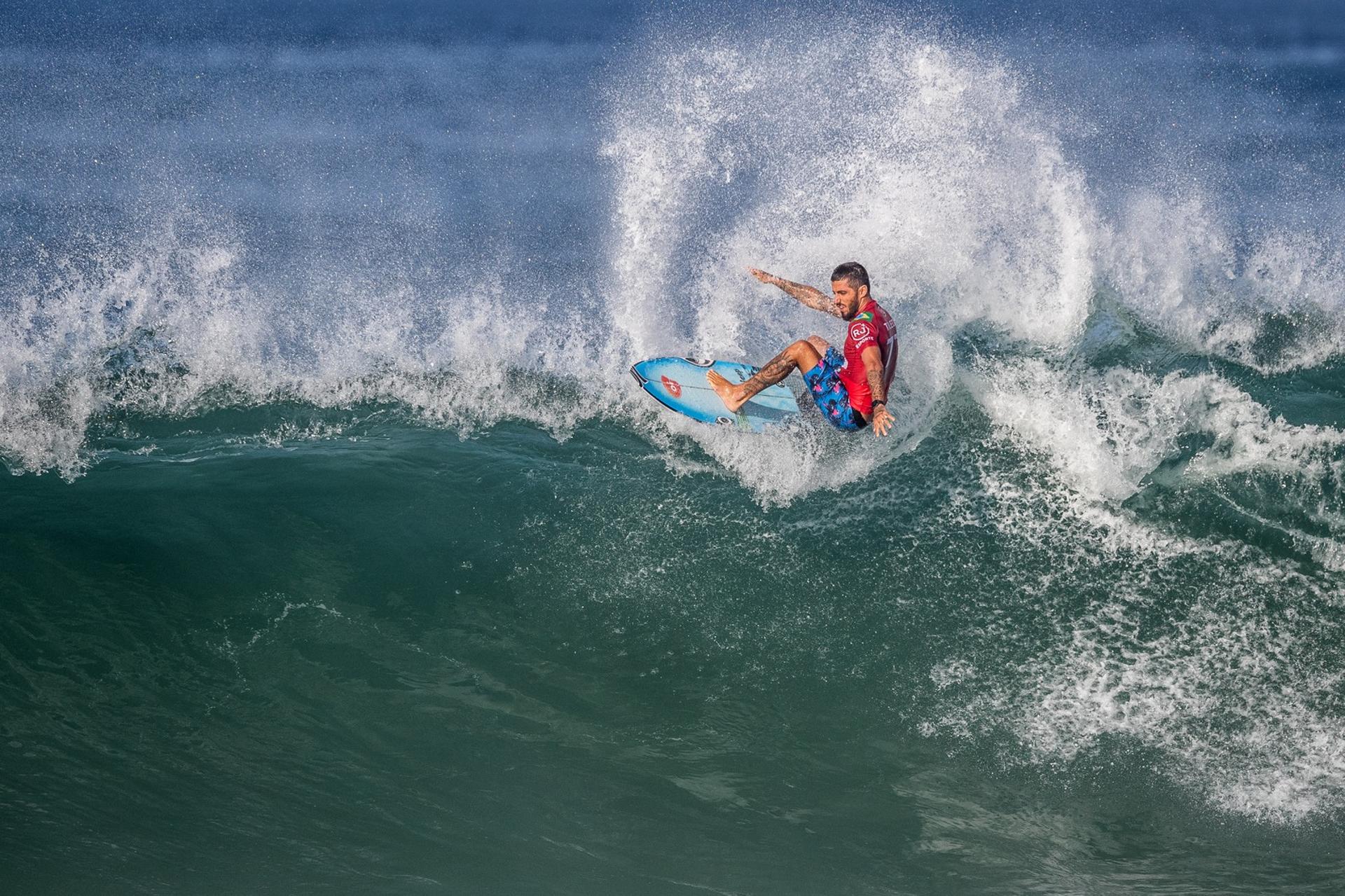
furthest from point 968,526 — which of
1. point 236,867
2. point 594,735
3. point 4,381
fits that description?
point 4,381

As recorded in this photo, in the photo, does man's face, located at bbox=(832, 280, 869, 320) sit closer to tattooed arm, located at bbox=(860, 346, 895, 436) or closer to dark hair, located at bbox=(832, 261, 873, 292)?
dark hair, located at bbox=(832, 261, 873, 292)

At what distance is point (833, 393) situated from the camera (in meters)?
6.83

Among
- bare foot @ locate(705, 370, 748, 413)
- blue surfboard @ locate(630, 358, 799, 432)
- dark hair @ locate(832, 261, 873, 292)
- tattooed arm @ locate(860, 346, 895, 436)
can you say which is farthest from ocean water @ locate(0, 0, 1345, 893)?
dark hair @ locate(832, 261, 873, 292)

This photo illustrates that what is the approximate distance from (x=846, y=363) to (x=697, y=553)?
1474mm

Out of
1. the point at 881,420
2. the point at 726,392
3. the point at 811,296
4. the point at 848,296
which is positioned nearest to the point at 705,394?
the point at 726,392

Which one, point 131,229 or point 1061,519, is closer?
point 1061,519

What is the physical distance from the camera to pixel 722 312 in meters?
8.60

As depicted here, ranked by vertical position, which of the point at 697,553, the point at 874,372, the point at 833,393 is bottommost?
the point at 697,553

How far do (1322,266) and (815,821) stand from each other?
770 cm

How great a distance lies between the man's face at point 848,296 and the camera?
21.2 feet

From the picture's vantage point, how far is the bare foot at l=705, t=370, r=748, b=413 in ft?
23.9

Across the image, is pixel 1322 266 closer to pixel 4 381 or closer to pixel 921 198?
pixel 921 198

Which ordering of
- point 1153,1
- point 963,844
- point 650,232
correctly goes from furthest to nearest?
point 1153,1 → point 650,232 → point 963,844

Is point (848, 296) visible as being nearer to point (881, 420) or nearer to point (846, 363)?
point (846, 363)
